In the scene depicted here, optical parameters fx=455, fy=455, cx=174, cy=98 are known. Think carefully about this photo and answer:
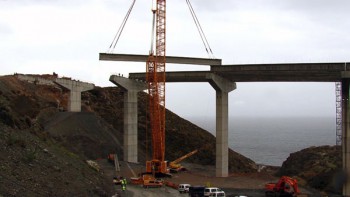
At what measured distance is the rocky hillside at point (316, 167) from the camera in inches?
2009

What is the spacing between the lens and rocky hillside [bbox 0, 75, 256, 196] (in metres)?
26.9

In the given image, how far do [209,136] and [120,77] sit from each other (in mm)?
31443

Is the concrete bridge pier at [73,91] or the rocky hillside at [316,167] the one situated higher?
the concrete bridge pier at [73,91]

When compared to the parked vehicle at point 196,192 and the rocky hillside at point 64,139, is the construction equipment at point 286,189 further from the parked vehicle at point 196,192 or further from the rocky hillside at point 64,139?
the rocky hillside at point 64,139

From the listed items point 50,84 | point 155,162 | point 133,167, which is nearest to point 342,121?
point 155,162

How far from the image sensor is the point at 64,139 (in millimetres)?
60875

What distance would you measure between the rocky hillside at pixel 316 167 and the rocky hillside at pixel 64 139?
7.62 meters

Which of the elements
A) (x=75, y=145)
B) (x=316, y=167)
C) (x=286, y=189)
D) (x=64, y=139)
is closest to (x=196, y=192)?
(x=286, y=189)

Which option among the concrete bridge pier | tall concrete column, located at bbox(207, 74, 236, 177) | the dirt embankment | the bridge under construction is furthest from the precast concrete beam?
the concrete bridge pier

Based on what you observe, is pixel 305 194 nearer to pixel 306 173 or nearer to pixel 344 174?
pixel 344 174

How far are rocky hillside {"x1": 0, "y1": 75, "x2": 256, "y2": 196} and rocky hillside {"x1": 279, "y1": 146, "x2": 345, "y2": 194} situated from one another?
7617 millimetres

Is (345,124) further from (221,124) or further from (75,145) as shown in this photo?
(75,145)

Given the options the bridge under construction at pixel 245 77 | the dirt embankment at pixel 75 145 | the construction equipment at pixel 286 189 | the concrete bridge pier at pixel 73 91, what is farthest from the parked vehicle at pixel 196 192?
the concrete bridge pier at pixel 73 91

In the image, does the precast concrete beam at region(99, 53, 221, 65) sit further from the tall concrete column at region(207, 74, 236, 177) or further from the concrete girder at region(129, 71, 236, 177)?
the tall concrete column at region(207, 74, 236, 177)
